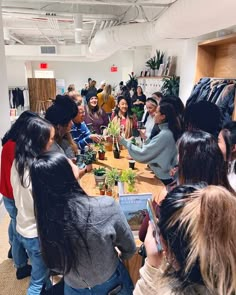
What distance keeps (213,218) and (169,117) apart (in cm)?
157

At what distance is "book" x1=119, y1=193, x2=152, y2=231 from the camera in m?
1.52

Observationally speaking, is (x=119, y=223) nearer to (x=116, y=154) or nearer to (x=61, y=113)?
(x=61, y=113)

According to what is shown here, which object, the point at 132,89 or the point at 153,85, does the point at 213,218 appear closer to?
the point at 153,85

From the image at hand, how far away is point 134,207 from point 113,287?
467 mm

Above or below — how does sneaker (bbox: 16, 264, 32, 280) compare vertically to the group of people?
below

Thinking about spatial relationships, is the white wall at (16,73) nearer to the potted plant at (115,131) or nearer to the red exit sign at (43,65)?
the red exit sign at (43,65)

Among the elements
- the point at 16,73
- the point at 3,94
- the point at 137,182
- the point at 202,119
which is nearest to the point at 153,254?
the point at 137,182

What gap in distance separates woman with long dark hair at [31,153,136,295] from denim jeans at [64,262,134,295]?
0.15 feet

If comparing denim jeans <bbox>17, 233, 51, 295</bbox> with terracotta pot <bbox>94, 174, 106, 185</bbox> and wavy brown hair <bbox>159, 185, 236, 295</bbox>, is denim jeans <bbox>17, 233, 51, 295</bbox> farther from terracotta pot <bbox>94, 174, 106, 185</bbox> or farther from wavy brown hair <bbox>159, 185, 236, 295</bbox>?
wavy brown hair <bbox>159, 185, 236, 295</bbox>

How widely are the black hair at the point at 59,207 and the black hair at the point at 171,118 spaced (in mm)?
1289

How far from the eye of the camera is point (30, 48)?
902 centimetres

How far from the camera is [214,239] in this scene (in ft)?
2.29

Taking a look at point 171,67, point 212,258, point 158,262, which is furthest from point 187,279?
point 171,67

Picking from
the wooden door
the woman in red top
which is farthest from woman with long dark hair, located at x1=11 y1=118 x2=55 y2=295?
the wooden door
